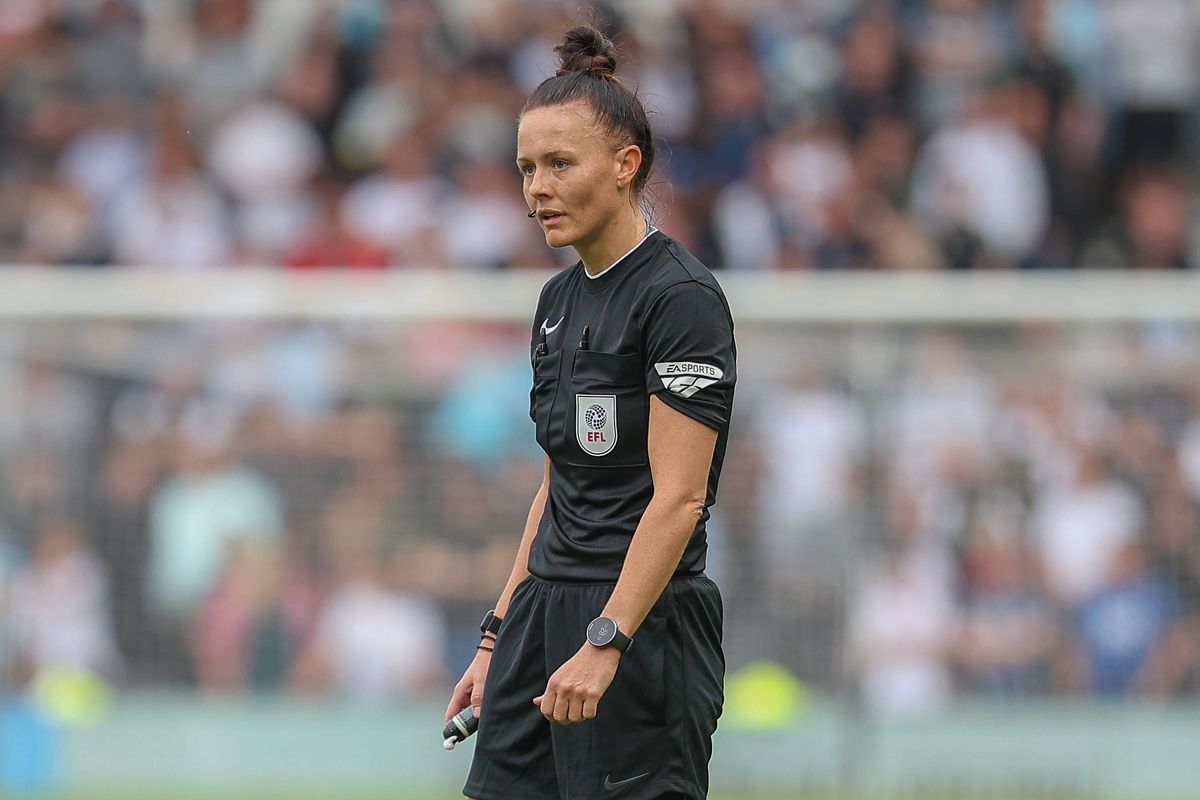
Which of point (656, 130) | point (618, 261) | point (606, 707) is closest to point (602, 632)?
point (606, 707)

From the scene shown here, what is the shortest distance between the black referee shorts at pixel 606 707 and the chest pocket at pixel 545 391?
1.13 feet

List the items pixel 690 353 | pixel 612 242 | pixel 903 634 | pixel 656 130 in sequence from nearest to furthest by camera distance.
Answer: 1. pixel 690 353
2. pixel 612 242
3. pixel 903 634
4. pixel 656 130

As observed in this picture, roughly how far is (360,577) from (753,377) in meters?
2.13

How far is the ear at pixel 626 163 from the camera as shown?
14.6 feet

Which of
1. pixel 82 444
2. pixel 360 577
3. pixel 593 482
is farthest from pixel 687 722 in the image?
pixel 82 444

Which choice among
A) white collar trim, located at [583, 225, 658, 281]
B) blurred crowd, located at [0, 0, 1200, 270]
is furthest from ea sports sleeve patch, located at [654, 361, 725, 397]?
blurred crowd, located at [0, 0, 1200, 270]

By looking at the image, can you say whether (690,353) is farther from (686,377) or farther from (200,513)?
(200,513)

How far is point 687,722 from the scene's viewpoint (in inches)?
174

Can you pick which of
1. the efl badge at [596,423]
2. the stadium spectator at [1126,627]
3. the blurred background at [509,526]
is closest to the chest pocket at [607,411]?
the efl badge at [596,423]

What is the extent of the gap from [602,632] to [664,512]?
0.28 meters

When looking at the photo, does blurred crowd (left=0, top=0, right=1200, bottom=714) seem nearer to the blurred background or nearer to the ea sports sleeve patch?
the blurred background

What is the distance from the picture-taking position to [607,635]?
4203mm

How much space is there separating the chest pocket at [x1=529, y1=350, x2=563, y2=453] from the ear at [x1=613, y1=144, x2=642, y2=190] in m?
0.41

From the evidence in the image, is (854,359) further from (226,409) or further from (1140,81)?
(1140,81)
